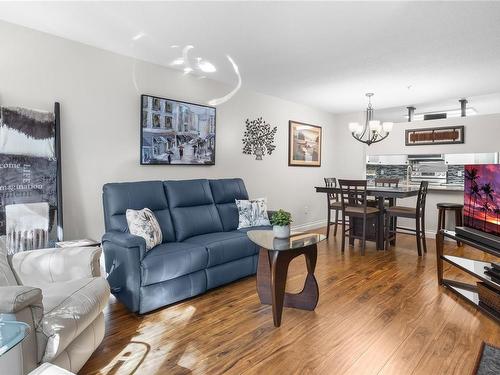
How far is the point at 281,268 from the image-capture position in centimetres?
245

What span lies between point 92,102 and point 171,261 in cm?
180

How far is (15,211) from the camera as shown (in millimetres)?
2686

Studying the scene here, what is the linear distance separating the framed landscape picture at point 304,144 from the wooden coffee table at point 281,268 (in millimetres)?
3031

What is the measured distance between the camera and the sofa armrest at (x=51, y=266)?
6.93 feet

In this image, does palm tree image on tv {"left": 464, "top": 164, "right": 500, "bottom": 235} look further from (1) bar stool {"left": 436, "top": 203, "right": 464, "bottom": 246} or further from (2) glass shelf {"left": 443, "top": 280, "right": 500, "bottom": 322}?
(1) bar stool {"left": 436, "top": 203, "right": 464, "bottom": 246}

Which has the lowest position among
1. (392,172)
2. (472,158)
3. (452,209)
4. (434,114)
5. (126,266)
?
(126,266)

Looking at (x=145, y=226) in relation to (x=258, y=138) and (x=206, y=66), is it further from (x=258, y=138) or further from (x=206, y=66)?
(x=258, y=138)

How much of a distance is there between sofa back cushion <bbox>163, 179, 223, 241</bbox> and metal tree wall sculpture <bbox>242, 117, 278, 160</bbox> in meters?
1.30

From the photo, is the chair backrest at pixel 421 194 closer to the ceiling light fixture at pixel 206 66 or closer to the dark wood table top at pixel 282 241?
the dark wood table top at pixel 282 241

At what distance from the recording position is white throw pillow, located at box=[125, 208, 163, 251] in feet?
9.37

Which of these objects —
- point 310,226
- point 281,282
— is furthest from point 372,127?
point 281,282

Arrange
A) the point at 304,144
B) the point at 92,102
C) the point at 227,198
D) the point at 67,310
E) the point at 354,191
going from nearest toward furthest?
the point at 67,310 → the point at 92,102 → the point at 227,198 → the point at 354,191 → the point at 304,144

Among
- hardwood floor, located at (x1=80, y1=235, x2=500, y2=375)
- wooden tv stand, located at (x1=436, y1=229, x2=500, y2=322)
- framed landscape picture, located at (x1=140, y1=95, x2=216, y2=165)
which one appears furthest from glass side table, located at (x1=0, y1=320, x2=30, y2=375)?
wooden tv stand, located at (x1=436, y1=229, x2=500, y2=322)

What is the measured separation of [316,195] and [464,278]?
3214 millimetres
